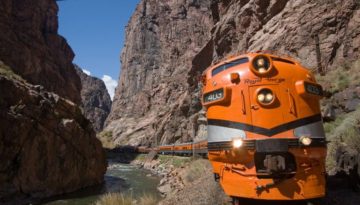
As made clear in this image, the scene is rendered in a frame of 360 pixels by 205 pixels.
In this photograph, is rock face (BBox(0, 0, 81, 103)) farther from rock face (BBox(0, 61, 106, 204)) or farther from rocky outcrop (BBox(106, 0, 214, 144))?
rocky outcrop (BBox(106, 0, 214, 144))

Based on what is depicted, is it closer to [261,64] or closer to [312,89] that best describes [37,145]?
[261,64]

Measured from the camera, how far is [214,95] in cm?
543

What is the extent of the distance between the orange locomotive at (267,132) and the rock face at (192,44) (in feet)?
44.4

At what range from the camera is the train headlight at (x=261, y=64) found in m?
5.13

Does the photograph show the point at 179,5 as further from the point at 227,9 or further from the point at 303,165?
the point at 303,165

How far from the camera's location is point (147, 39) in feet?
433

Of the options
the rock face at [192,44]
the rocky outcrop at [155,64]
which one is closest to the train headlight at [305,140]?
the rock face at [192,44]

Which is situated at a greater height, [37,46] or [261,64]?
[37,46]

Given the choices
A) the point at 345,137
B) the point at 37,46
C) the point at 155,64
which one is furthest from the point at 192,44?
the point at 345,137

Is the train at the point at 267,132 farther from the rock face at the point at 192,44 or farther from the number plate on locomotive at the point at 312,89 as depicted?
the rock face at the point at 192,44

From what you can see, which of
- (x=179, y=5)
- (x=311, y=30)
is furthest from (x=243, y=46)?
(x=179, y=5)

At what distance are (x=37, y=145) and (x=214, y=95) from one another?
17.7 meters

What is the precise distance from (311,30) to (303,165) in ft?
59.3

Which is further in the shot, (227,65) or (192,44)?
(192,44)
